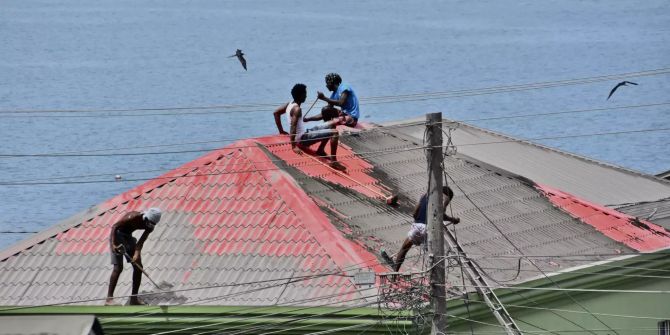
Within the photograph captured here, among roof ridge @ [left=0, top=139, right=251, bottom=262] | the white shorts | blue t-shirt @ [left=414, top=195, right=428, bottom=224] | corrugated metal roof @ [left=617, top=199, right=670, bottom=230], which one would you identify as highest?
corrugated metal roof @ [left=617, top=199, right=670, bottom=230]

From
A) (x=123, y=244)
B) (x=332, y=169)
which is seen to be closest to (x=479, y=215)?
(x=332, y=169)

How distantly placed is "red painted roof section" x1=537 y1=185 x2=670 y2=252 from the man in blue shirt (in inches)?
138

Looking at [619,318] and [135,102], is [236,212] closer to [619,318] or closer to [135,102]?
[619,318]

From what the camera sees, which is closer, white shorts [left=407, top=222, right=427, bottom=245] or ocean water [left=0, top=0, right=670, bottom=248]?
white shorts [left=407, top=222, right=427, bottom=245]

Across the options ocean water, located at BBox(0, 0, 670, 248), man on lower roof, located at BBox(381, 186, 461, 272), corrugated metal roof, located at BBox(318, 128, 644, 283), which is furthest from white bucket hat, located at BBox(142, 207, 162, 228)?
ocean water, located at BBox(0, 0, 670, 248)

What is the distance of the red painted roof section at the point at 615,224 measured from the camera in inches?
906

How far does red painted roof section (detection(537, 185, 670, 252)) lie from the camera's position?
906 inches

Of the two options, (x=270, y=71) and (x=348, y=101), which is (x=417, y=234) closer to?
(x=348, y=101)

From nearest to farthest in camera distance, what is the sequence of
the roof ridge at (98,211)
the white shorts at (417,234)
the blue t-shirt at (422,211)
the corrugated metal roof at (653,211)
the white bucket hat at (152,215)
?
the white shorts at (417,234), the blue t-shirt at (422,211), the white bucket hat at (152,215), the roof ridge at (98,211), the corrugated metal roof at (653,211)

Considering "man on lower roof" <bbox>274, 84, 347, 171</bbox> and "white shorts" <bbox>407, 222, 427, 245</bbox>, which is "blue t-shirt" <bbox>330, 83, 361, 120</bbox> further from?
"white shorts" <bbox>407, 222, 427, 245</bbox>

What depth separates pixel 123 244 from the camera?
66.9ft

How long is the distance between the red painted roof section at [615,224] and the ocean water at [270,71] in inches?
1007

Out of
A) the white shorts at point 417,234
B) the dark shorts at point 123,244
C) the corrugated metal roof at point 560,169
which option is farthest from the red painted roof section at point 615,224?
the dark shorts at point 123,244

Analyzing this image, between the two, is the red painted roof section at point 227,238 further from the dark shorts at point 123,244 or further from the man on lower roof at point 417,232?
the dark shorts at point 123,244
